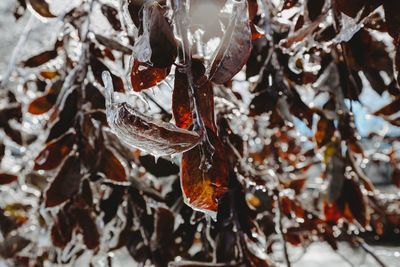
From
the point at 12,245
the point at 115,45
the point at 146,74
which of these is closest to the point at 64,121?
the point at 115,45

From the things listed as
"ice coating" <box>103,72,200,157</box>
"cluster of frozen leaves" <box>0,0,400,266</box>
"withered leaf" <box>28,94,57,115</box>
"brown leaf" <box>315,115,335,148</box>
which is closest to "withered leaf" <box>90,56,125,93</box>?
"cluster of frozen leaves" <box>0,0,400,266</box>

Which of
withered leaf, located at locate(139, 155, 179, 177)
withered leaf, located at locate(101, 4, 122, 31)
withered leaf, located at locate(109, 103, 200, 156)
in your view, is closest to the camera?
withered leaf, located at locate(109, 103, 200, 156)

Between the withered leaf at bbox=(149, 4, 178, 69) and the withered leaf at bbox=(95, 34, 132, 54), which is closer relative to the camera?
the withered leaf at bbox=(149, 4, 178, 69)

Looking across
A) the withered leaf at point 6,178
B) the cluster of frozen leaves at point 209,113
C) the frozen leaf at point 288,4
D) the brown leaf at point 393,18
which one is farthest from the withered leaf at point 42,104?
the brown leaf at point 393,18

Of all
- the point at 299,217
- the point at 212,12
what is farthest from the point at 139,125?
the point at 299,217

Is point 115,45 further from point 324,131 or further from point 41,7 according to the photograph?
point 324,131

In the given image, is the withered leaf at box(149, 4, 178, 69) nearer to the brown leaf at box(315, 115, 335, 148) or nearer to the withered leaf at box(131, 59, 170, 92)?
the withered leaf at box(131, 59, 170, 92)
